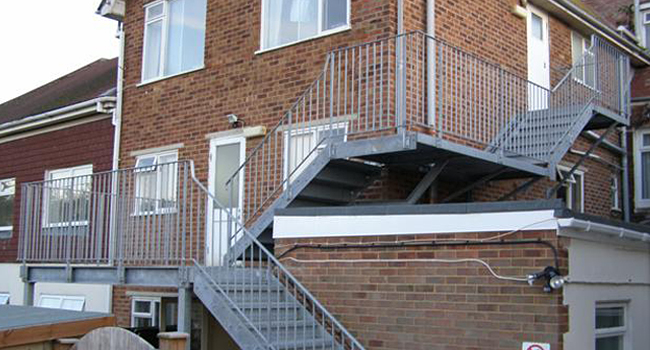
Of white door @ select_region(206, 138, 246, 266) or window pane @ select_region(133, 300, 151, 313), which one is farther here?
window pane @ select_region(133, 300, 151, 313)

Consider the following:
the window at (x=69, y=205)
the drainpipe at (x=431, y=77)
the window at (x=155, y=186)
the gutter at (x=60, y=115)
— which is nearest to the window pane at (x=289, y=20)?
the drainpipe at (x=431, y=77)

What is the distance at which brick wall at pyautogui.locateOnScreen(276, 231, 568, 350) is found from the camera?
6895 mm

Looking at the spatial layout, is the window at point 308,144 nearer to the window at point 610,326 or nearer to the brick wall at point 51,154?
the window at point 610,326

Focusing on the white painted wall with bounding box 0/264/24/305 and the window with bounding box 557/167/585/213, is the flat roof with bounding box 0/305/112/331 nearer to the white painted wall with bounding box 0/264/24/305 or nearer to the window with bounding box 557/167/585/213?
the white painted wall with bounding box 0/264/24/305

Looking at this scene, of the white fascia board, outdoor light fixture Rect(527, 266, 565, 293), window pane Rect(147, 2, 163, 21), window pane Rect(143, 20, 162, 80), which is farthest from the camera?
window pane Rect(147, 2, 163, 21)

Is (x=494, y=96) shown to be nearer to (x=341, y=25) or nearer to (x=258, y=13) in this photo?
(x=341, y=25)

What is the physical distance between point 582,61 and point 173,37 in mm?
6931

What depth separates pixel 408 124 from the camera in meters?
8.73

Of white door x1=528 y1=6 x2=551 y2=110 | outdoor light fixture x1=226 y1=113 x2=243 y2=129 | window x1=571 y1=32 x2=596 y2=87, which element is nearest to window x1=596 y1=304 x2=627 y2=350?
window x1=571 y1=32 x2=596 y2=87

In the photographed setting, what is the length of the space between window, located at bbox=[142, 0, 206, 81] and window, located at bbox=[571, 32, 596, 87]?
6129 mm

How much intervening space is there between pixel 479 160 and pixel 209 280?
3.53 meters

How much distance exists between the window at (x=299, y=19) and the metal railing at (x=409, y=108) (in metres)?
0.62

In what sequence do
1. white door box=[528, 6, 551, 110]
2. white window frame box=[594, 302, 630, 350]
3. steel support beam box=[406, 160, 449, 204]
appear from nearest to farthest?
white window frame box=[594, 302, 630, 350] → steel support beam box=[406, 160, 449, 204] → white door box=[528, 6, 551, 110]

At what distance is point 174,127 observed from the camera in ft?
42.1
